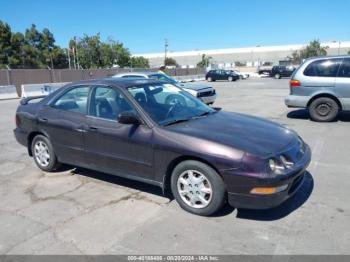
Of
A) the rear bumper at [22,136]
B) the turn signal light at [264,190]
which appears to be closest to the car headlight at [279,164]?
the turn signal light at [264,190]

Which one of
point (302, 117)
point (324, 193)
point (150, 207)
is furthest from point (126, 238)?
point (302, 117)

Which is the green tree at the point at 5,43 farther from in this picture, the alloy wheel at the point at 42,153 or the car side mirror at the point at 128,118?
the car side mirror at the point at 128,118

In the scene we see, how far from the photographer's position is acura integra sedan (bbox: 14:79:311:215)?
137 inches

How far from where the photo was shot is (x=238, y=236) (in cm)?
338

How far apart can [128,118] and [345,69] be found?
275 inches

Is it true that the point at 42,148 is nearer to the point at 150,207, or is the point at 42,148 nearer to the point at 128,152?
the point at 128,152

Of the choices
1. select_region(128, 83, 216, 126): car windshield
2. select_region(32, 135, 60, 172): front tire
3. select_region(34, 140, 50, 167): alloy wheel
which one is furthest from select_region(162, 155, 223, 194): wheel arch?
select_region(34, 140, 50, 167): alloy wheel

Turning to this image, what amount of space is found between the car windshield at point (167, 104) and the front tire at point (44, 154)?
6.00 feet

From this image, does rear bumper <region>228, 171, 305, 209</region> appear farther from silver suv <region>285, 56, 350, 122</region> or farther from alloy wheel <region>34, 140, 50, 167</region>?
silver suv <region>285, 56, 350, 122</region>

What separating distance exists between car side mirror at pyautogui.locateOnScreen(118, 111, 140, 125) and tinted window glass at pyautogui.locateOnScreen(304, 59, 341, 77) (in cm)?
662

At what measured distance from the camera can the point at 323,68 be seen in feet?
29.5

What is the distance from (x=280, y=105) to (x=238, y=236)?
10.8 metres

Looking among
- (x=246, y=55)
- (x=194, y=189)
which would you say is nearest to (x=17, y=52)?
(x=194, y=189)

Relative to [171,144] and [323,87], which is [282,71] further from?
[171,144]
